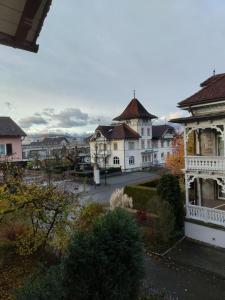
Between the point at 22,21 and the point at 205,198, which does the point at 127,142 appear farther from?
the point at 22,21

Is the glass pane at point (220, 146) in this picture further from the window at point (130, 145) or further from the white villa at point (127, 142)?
the window at point (130, 145)

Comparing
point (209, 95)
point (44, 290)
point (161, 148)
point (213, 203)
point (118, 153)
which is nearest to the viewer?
point (44, 290)

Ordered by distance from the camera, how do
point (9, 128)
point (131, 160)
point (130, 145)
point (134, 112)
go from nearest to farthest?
point (9, 128), point (130, 145), point (131, 160), point (134, 112)

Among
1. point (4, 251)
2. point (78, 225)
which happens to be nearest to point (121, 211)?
point (78, 225)

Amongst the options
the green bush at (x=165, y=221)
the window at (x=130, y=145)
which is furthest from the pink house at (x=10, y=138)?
the green bush at (x=165, y=221)

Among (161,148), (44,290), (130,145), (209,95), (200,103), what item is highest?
(209,95)

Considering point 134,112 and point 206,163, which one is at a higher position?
point 134,112

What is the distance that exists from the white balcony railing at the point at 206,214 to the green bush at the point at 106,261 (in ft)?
30.7

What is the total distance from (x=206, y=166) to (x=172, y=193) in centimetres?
278

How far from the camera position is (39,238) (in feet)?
39.5

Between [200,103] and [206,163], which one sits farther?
[200,103]

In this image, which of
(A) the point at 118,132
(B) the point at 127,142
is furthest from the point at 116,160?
(A) the point at 118,132

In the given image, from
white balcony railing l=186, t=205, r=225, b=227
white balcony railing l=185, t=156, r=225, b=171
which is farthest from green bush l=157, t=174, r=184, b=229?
white balcony railing l=185, t=156, r=225, b=171

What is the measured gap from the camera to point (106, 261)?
7.73 metres
